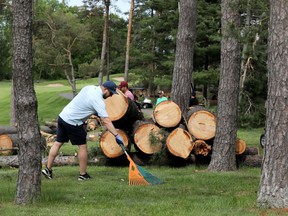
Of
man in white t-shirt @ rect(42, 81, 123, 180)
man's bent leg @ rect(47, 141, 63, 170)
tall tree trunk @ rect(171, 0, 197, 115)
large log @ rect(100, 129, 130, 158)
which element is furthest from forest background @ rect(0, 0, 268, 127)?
man's bent leg @ rect(47, 141, 63, 170)

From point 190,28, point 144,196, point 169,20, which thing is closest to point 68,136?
point 144,196

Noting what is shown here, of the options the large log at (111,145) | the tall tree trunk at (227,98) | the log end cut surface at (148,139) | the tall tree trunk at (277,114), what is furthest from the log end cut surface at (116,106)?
the tall tree trunk at (277,114)

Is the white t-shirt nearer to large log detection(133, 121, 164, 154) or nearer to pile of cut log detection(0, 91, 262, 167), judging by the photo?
pile of cut log detection(0, 91, 262, 167)

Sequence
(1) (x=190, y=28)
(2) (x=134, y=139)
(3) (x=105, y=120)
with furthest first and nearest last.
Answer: (1) (x=190, y=28) < (2) (x=134, y=139) < (3) (x=105, y=120)

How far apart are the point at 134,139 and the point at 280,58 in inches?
174

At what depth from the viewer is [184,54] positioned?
1111 cm

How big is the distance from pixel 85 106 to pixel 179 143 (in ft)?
7.76

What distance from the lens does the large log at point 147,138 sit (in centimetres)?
959

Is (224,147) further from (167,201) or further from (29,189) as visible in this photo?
(29,189)

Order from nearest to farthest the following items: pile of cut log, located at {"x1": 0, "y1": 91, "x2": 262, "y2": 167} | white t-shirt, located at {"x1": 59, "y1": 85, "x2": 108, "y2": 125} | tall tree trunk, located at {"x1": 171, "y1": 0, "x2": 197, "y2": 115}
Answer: white t-shirt, located at {"x1": 59, "y1": 85, "x2": 108, "y2": 125}, pile of cut log, located at {"x1": 0, "y1": 91, "x2": 262, "y2": 167}, tall tree trunk, located at {"x1": 171, "y1": 0, "x2": 197, "y2": 115}

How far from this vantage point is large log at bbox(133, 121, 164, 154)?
378 inches

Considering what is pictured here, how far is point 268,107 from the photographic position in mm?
5855

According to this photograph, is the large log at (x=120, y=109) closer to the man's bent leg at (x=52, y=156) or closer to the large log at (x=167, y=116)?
the large log at (x=167, y=116)

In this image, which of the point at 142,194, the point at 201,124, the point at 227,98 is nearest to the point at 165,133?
the point at 201,124
